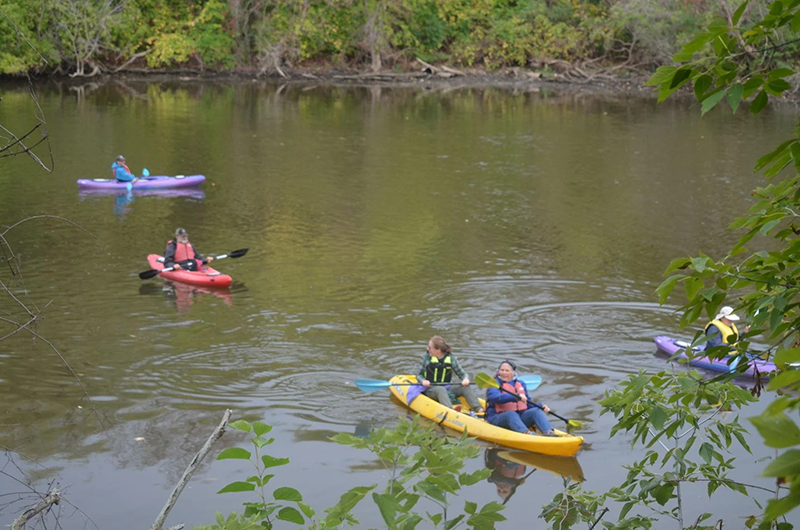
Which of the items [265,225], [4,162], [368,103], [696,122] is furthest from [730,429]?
[368,103]

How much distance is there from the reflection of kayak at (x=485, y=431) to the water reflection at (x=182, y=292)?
4312mm

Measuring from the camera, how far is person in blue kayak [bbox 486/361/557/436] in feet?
30.9

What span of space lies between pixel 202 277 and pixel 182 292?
0.37 m

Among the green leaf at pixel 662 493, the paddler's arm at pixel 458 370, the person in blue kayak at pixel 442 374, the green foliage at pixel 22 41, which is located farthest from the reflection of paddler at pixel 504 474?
the green foliage at pixel 22 41

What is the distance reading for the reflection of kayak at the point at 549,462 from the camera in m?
8.88

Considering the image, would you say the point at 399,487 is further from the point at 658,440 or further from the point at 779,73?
the point at 779,73

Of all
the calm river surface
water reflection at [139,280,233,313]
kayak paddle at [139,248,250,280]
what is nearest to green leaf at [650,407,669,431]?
the calm river surface

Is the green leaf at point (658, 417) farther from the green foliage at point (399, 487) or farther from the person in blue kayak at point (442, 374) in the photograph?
the person in blue kayak at point (442, 374)

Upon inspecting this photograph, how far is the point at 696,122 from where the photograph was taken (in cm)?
3306

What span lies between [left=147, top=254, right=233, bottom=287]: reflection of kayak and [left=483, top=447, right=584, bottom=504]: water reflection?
612cm

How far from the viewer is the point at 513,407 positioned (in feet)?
31.4

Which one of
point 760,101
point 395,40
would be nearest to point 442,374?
point 760,101

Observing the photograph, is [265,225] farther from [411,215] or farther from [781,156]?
[781,156]

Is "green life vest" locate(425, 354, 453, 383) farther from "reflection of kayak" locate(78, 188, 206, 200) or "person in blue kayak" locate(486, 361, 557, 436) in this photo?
"reflection of kayak" locate(78, 188, 206, 200)
